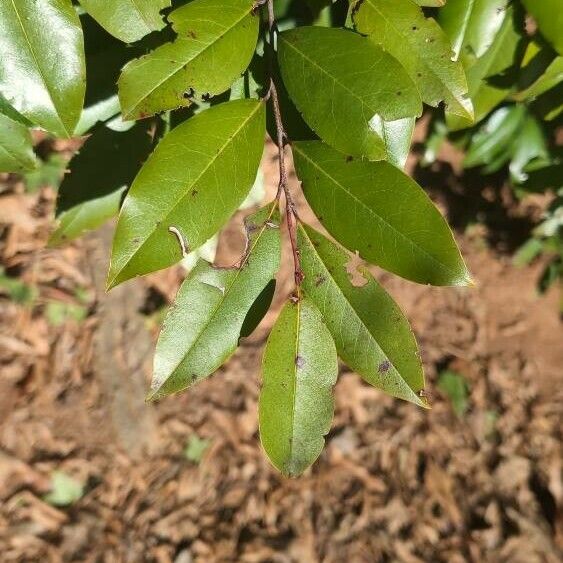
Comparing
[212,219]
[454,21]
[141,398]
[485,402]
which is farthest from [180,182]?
[485,402]

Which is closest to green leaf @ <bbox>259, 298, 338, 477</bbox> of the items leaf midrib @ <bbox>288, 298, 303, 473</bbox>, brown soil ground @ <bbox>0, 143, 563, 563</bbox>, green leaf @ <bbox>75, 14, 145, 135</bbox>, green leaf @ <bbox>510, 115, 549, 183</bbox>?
leaf midrib @ <bbox>288, 298, 303, 473</bbox>

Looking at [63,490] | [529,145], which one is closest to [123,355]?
[63,490]

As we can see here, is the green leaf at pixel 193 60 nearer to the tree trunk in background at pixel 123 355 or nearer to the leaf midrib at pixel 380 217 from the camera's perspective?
the leaf midrib at pixel 380 217

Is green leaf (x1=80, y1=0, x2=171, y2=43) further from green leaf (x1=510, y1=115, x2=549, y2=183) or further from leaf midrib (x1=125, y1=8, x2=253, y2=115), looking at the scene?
green leaf (x1=510, y1=115, x2=549, y2=183)

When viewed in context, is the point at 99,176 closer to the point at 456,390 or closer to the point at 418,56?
the point at 418,56

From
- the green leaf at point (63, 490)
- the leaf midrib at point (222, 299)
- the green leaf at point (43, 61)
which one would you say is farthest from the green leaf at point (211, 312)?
the green leaf at point (63, 490)
